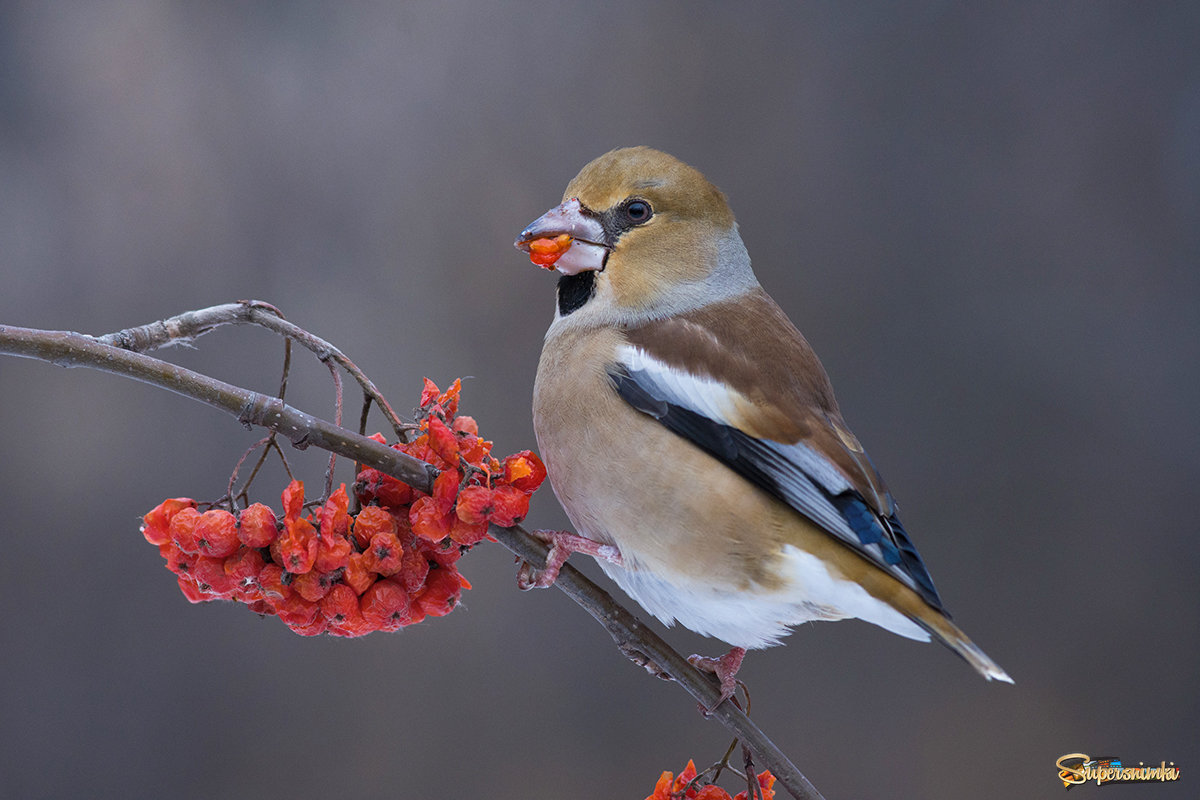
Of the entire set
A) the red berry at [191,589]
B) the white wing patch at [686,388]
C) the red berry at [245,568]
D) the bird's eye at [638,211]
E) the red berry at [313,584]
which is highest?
the bird's eye at [638,211]

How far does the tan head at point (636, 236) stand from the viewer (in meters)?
1.12

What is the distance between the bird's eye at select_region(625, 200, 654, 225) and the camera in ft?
3.73

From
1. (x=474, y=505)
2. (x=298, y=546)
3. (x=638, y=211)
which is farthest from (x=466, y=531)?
(x=638, y=211)

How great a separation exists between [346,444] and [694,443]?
0.36m

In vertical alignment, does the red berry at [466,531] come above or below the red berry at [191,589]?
above

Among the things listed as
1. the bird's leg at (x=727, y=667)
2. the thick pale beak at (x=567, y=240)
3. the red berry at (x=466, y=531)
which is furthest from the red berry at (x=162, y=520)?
the bird's leg at (x=727, y=667)

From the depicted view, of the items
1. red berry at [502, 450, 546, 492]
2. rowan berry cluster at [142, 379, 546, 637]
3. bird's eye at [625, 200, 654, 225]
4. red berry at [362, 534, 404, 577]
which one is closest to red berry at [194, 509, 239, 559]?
rowan berry cluster at [142, 379, 546, 637]

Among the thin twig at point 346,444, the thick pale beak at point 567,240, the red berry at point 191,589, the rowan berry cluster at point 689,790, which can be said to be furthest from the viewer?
the thick pale beak at point 567,240

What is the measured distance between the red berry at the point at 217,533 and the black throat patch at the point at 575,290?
0.48 m

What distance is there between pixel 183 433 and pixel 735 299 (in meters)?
0.96

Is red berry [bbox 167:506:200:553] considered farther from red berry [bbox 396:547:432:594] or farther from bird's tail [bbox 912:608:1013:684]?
bird's tail [bbox 912:608:1013:684]

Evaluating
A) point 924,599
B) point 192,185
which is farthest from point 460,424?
point 192,185

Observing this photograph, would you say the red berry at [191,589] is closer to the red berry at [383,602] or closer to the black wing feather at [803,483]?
A: the red berry at [383,602]

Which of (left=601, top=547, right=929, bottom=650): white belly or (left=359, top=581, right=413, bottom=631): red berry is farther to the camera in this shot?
(left=601, top=547, right=929, bottom=650): white belly
